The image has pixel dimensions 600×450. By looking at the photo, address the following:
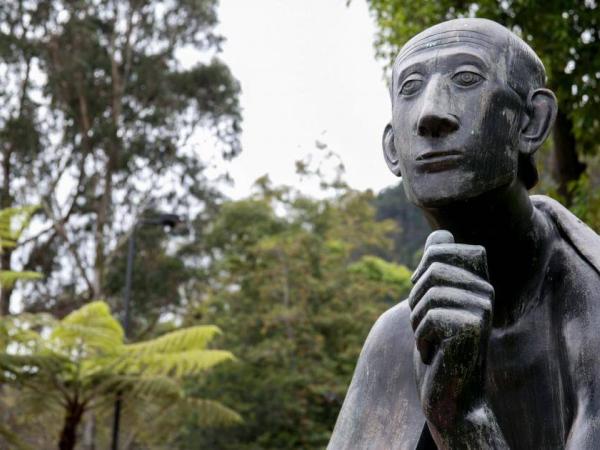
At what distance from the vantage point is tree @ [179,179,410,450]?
20266mm

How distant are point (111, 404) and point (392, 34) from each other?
8655mm

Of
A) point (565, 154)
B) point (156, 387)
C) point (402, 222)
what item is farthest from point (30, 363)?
point (402, 222)

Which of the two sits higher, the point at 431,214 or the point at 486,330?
the point at 431,214

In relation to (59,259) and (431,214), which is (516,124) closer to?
(431,214)

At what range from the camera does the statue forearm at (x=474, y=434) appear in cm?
211

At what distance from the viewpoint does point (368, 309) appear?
2141cm

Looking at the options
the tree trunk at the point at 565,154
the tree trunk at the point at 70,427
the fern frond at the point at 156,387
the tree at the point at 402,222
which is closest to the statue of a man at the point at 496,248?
the tree trunk at the point at 565,154

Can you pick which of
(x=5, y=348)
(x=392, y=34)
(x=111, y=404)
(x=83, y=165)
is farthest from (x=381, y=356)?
(x=83, y=165)

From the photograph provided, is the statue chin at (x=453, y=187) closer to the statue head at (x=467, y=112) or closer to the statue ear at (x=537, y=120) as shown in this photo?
the statue head at (x=467, y=112)

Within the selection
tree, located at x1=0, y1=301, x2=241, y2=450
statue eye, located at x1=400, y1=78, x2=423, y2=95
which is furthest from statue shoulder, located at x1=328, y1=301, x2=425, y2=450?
tree, located at x1=0, y1=301, x2=241, y2=450

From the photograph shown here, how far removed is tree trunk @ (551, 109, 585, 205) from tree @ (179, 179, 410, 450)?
369 inches

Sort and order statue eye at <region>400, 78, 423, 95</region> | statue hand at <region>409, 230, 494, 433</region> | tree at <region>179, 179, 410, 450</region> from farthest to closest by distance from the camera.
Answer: tree at <region>179, 179, 410, 450</region> < statue eye at <region>400, 78, 423, 95</region> < statue hand at <region>409, 230, 494, 433</region>

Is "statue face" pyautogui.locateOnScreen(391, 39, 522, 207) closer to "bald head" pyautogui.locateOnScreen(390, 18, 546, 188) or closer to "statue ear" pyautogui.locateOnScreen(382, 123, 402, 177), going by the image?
"bald head" pyautogui.locateOnScreen(390, 18, 546, 188)

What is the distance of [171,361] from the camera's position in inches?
650
